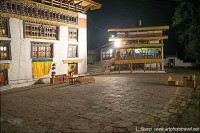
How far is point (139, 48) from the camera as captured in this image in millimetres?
33906

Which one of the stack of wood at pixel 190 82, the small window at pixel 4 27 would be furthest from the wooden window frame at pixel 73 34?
the stack of wood at pixel 190 82

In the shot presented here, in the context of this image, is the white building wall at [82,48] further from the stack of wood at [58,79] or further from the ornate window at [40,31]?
the stack of wood at [58,79]

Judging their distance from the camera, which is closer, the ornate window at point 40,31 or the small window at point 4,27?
the small window at point 4,27

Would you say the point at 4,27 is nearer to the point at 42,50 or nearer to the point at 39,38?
the point at 39,38

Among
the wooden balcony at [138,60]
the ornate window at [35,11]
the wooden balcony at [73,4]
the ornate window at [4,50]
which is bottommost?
the wooden balcony at [138,60]

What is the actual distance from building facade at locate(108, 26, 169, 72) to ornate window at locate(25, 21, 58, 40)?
12.9 m

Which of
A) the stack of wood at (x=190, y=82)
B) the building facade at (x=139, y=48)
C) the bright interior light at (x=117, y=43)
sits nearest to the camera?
the stack of wood at (x=190, y=82)

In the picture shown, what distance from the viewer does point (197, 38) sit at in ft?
123

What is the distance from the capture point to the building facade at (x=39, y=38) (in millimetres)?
17750

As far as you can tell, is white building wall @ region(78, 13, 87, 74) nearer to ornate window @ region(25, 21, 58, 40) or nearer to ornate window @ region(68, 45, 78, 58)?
ornate window @ region(68, 45, 78, 58)

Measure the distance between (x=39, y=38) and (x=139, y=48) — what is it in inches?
747

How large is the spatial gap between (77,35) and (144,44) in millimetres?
12926

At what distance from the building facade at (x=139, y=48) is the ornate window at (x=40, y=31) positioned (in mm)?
12936

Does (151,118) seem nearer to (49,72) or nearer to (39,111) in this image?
(39,111)
